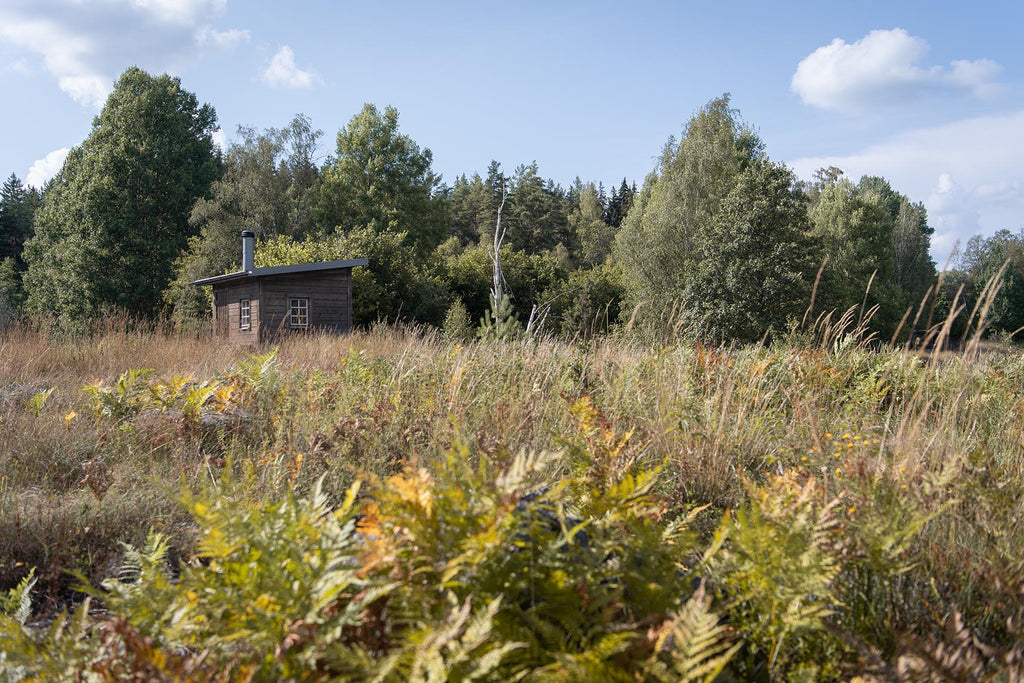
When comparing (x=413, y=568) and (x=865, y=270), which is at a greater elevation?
(x=865, y=270)

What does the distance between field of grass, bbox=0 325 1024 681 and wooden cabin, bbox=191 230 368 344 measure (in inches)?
592

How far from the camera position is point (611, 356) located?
5.68 meters

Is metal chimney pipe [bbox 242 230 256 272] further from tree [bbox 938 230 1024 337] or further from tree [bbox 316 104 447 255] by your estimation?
tree [bbox 938 230 1024 337]

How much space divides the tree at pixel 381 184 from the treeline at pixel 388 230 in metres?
0.09

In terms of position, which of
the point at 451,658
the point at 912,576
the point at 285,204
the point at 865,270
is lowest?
the point at 912,576

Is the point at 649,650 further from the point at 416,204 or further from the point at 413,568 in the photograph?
the point at 416,204

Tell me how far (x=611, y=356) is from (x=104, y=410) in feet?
12.4

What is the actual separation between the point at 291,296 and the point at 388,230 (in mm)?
11147

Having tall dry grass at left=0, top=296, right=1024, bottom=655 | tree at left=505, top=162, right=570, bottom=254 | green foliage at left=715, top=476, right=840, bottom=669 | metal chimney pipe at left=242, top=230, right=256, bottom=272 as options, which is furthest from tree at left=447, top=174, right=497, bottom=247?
green foliage at left=715, top=476, right=840, bottom=669

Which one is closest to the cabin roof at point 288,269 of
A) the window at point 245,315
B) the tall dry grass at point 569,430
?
the window at point 245,315

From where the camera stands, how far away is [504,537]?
1.39 meters

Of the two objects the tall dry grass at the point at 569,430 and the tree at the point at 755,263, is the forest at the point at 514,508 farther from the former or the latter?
the tree at the point at 755,263

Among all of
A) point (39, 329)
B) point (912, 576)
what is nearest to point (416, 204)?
point (39, 329)

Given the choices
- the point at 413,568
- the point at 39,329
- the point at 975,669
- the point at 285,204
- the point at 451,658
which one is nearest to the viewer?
the point at 451,658
